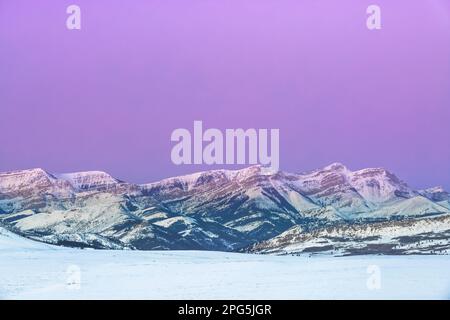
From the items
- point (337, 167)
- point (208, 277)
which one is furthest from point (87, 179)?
point (337, 167)

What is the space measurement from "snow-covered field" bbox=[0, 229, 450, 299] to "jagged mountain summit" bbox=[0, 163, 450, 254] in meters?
0.33

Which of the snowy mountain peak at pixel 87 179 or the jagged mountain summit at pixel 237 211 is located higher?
the snowy mountain peak at pixel 87 179

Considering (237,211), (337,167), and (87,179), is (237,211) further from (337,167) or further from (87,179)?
(87,179)

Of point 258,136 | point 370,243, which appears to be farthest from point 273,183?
point 370,243

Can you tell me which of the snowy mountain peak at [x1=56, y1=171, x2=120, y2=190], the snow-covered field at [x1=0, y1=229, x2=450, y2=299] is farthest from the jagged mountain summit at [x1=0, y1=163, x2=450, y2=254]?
the snow-covered field at [x1=0, y1=229, x2=450, y2=299]

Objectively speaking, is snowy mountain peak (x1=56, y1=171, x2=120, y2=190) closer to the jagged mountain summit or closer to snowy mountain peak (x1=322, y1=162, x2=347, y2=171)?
the jagged mountain summit

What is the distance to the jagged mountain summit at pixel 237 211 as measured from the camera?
9.81m

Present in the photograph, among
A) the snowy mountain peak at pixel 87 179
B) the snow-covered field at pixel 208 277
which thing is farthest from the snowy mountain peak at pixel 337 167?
the snowy mountain peak at pixel 87 179

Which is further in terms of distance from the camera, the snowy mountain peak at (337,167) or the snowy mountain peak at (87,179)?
the snowy mountain peak at (337,167)

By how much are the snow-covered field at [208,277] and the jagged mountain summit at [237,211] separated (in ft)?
1.09

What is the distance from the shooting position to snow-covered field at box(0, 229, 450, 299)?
930 centimetres

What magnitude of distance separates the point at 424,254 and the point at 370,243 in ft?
1.74

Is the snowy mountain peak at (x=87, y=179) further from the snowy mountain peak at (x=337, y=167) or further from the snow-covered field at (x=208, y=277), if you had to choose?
the snowy mountain peak at (x=337, y=167)
